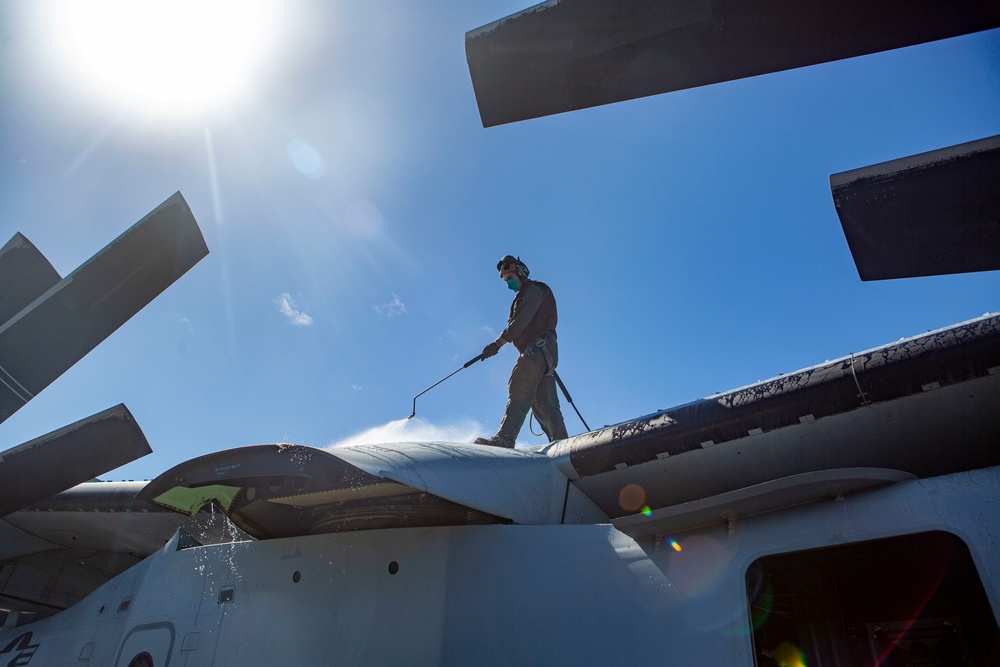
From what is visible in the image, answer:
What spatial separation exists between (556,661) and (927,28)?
303 cm

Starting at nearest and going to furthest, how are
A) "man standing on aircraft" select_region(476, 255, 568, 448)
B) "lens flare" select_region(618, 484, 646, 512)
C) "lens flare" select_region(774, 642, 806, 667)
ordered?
"lens flare" select_region(774, 642, 806, 667) < "lens flare" select_region(618, 484, 646, 512) < "man standing on aircraft" select_region(476, 255, 568, 448)

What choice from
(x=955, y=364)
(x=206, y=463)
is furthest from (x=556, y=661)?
(x=955, y=364)

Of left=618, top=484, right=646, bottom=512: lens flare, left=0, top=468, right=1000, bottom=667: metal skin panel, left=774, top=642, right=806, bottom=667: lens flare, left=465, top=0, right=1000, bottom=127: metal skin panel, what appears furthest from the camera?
left=618, top=484, right=646, bottom=512: lens flare

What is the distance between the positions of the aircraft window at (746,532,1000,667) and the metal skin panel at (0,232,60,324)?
5.21m

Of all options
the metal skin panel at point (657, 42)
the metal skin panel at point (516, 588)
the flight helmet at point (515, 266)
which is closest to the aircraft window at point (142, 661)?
the metal skin panel at point (516, 588)

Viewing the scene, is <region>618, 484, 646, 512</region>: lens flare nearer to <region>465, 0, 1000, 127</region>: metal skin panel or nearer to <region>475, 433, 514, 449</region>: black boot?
<region>475, 433, 514, 449</region>: black boot

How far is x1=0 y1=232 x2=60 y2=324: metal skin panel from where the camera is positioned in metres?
4.00

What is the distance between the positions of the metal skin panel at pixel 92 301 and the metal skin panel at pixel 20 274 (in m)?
0.62

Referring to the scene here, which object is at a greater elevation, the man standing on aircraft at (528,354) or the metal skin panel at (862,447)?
the man standing on aircraft at (528,354)

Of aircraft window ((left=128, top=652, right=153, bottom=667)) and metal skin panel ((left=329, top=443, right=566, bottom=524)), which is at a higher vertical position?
metal skin panel ((left=329, top=443, right=566, bottom=524))

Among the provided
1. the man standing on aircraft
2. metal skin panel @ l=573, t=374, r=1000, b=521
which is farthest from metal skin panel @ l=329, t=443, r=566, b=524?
the man standing on aircraft

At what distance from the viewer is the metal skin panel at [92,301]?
3508 mm

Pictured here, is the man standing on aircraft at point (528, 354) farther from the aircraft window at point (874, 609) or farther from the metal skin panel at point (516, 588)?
the aircraft window at point (874, 609)

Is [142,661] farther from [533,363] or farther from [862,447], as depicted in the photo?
[862,447]
